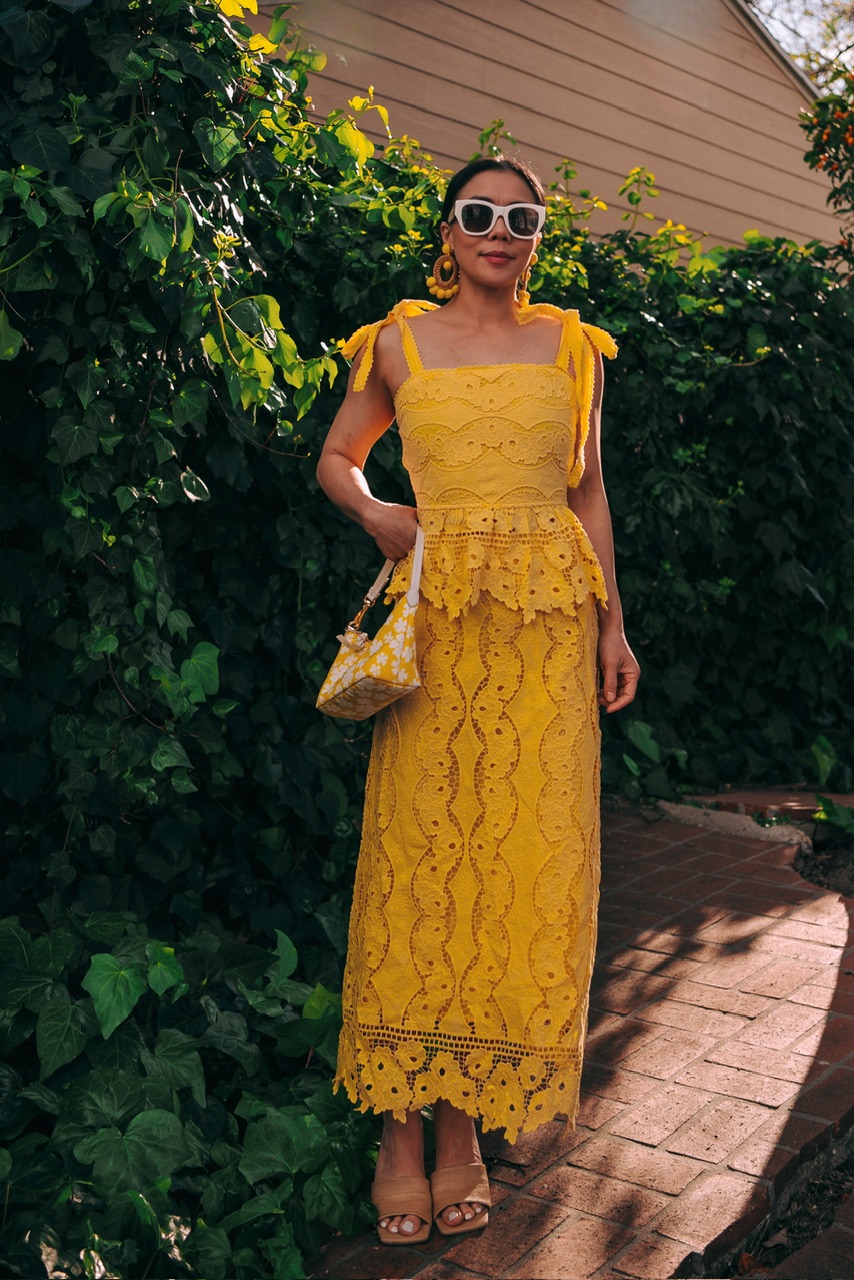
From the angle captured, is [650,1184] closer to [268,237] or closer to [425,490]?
[425,490]

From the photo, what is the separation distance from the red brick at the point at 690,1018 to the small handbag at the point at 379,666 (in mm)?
1498

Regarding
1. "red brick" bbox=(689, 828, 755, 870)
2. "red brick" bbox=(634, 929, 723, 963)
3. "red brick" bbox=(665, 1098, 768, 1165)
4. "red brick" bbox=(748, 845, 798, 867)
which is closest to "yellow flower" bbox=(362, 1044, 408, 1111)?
"red brick" bbox=(665, 1098, 768, 1165)

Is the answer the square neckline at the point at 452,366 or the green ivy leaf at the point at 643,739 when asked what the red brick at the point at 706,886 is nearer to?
the green ivy leaf at the point at 643,739

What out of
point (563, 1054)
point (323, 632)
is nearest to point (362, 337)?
point (323, 632)

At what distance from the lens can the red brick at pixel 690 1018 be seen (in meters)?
3.30

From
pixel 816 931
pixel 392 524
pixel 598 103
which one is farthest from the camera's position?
pixel 598 103

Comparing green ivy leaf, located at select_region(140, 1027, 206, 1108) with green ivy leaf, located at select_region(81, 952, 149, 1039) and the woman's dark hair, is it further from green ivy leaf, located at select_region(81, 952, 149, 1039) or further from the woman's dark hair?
the woman's dark hair

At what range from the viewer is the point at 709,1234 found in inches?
93.7

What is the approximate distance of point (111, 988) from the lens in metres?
2.53

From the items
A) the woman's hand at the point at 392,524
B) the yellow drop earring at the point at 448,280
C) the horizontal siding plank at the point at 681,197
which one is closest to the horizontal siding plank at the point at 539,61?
the horizontal siding plank at the point at 681,197

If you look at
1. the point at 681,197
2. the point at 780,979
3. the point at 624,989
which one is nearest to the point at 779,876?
the point at 780,979

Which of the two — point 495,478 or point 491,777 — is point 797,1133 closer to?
point 491,777

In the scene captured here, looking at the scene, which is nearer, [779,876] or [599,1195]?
[599,1195]

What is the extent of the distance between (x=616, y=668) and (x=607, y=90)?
6324mm
